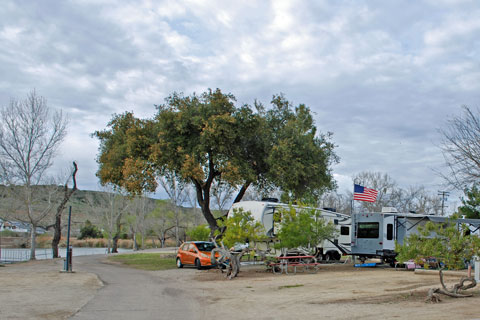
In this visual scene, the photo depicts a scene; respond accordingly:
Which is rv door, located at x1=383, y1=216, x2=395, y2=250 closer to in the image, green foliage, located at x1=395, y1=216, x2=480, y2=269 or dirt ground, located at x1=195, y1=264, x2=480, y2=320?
dirt ground, located at x1=195, y1=264, x2=480, y2=320

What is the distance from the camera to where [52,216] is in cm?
3288

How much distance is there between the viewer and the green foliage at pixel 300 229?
68.0 ft

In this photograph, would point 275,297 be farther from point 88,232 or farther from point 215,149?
point 88,232

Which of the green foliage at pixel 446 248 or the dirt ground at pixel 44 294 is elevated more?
the green foliage at pixel 446 248

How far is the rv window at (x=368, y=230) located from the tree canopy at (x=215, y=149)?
12.2ft

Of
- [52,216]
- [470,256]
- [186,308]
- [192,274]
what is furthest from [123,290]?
[52,216]

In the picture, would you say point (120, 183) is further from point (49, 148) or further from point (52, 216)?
point (52, 216)

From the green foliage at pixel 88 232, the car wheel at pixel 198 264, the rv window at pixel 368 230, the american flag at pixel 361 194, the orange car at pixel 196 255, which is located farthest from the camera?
the green foliage at pixel 88 232

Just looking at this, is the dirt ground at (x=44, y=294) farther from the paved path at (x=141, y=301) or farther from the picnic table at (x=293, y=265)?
the picnic table at (x=293, y=265)

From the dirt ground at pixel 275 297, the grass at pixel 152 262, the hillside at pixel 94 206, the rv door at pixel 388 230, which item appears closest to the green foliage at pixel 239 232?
the dirt ground at pixel 275 297

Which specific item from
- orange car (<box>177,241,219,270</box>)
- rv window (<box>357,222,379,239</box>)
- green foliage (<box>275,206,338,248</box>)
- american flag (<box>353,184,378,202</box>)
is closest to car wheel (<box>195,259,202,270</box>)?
orange car (<box>177,241,219,270</box>)

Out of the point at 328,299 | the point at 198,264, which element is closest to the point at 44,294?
the point at 328,299

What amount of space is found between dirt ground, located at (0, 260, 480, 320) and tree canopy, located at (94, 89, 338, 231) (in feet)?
23.0

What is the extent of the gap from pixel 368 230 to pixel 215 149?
8814 millimetres
